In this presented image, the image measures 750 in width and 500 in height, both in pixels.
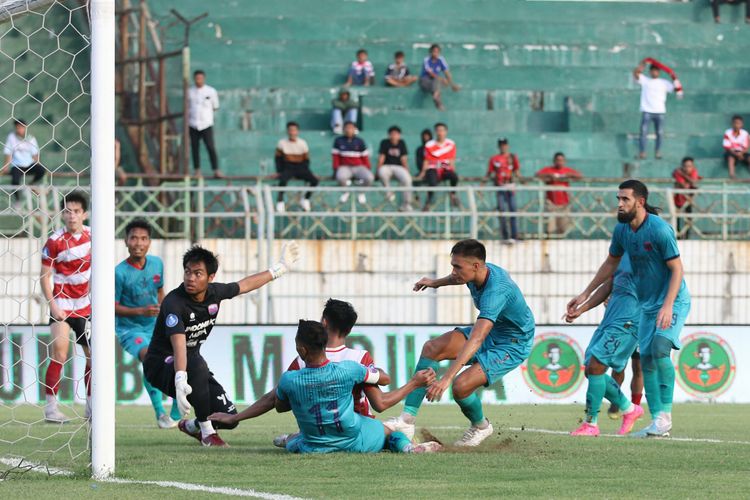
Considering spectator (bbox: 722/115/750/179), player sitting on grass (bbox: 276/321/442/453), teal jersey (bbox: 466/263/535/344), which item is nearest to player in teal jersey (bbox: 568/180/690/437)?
teal jersey (bbox: 466/263/535/344)

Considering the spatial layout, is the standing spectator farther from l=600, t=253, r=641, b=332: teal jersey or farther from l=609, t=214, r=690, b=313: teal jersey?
l=609, t=214, r=690, b=313: teal jersey

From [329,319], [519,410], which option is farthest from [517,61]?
[329,319]

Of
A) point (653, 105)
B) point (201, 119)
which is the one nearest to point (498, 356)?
point (201, 119)

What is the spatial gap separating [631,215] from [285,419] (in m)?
4.64

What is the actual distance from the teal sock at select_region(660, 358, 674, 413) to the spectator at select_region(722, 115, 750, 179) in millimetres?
15226

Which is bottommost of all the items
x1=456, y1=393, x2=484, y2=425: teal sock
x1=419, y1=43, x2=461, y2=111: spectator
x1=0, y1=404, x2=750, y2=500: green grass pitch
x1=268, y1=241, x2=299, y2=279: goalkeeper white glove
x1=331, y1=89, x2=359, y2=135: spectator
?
x1=0, y1=404, x2=750, y2=500: green grass pitch

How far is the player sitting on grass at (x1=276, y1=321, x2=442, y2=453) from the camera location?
8.98 metres

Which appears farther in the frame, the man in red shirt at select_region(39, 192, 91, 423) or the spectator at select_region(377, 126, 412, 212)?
the spectator at select_region(377, 126, 412, 212)

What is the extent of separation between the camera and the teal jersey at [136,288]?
12.8 meters

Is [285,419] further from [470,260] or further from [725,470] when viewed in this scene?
[725,470]

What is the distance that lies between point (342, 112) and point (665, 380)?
15452 mm

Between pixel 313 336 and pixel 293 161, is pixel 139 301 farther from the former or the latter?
pixel 293 161

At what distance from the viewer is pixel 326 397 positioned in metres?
8.98

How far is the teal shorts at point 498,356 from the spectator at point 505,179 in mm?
11024
